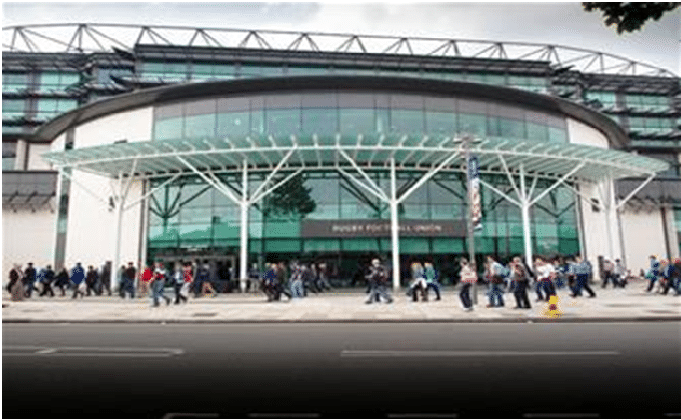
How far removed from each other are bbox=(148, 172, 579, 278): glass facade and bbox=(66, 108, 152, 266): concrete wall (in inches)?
53.7

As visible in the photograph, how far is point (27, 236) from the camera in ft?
113

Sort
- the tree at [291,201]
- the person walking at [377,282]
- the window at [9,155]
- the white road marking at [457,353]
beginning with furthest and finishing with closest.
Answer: the window at [9,155]
the tree at [291,201]
the person walking at [377,282]
the white road marking at [457,353]

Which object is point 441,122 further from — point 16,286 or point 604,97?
point 604,97

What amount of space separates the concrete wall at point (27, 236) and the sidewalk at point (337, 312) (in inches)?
621

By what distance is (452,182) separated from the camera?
93.5 feet

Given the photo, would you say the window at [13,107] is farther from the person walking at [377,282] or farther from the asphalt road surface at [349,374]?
the asphalt road surface at [349,374]

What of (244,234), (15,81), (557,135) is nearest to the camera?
(244,234)

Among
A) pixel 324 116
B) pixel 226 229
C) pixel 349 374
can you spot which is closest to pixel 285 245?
pixel 226 229

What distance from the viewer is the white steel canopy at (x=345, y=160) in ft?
80.1

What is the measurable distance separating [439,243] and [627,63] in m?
43.6

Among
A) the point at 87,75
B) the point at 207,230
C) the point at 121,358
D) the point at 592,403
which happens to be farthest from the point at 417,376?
the point at 87,75

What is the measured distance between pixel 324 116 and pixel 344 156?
4.94 meters

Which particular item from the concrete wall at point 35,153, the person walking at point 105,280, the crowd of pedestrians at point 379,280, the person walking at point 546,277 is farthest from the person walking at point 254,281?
the concrete wall at point 35,153

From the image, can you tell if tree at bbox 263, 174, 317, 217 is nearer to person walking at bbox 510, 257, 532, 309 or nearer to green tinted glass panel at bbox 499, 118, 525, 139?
green tinted glass panel at bbox 499, 118, 525, 139
